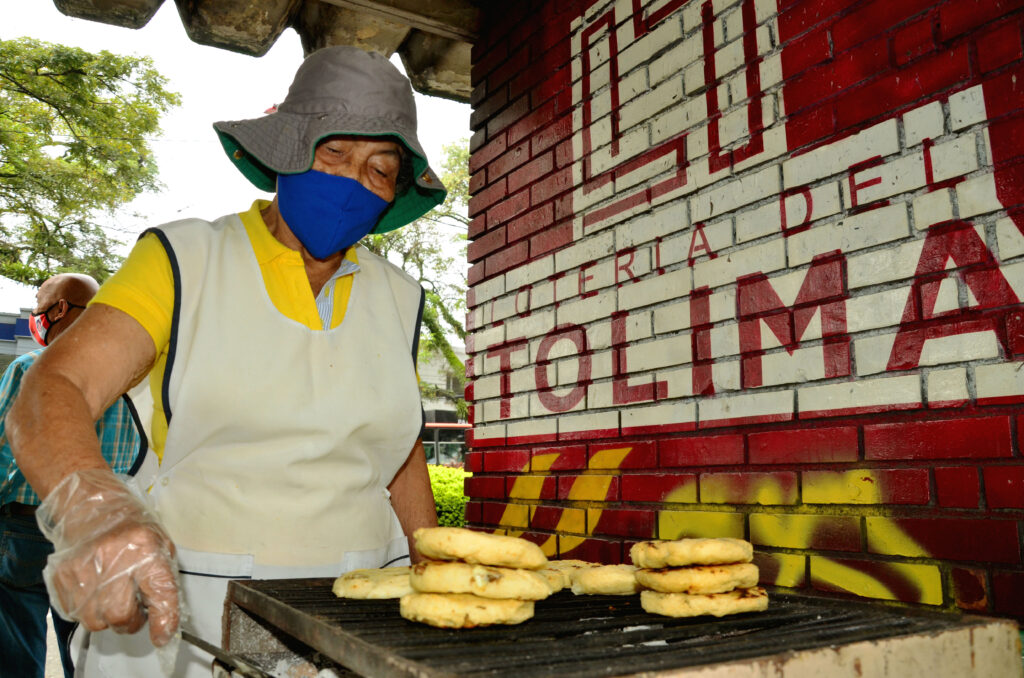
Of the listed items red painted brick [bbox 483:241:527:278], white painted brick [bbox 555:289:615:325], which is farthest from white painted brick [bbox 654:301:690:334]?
red painted brick [bbox 483:241:527:278]

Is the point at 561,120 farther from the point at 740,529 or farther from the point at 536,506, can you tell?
the point at 740,529

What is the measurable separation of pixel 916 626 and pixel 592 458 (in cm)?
169

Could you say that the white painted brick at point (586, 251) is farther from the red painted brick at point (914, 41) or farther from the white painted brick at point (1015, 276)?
the white painted brick at point (1015, 276)

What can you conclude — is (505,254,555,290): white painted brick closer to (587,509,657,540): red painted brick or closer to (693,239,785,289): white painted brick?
(693,239,785,289): white painted brick

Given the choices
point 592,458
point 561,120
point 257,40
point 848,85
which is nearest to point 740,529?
point 592,458

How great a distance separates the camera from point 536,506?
3240 millimetres

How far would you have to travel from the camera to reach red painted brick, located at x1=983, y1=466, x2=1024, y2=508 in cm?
169

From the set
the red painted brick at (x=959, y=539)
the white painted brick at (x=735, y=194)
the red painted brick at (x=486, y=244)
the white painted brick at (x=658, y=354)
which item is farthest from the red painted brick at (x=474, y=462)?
the red painted brick at (x=959, y=539)

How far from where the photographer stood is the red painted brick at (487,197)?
147 inches

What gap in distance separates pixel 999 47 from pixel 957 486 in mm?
1073

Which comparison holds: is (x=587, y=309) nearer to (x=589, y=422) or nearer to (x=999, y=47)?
(x=589, y=422)

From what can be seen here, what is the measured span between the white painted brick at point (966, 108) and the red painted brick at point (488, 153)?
2212 mm

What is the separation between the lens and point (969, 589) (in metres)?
1.77

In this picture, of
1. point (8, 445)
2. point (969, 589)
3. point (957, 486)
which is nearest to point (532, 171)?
point (957, 486)
